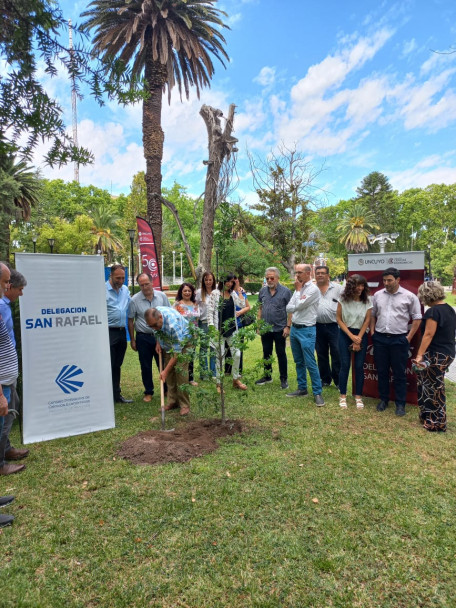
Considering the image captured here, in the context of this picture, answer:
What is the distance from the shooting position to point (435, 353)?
402cm

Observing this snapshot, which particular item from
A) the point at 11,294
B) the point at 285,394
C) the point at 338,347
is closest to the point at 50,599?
the point at 11,294

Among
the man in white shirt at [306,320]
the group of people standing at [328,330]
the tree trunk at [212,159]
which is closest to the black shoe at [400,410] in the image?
the group of people standing at [328,330]

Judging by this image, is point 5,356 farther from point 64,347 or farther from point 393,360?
point 393,360

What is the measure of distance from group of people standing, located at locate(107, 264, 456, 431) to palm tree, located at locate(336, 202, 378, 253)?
43.2m

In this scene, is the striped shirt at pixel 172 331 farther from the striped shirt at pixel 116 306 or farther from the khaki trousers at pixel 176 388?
the striped shirt at pixel 116 306

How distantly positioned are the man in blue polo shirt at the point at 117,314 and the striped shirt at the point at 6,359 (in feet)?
7.22

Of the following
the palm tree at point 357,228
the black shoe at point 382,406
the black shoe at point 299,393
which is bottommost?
the black shoe at point 382,406

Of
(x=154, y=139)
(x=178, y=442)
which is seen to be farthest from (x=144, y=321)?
(x=154, y=139)

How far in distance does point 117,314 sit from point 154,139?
8.27 metres

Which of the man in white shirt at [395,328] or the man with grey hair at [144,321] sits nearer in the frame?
the man in white shirt at [395,328]

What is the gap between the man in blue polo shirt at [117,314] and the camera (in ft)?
16.6

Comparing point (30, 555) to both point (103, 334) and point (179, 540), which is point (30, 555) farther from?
point (103, 334)

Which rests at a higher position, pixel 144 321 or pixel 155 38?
pixel 155 38

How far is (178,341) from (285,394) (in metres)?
2.19
